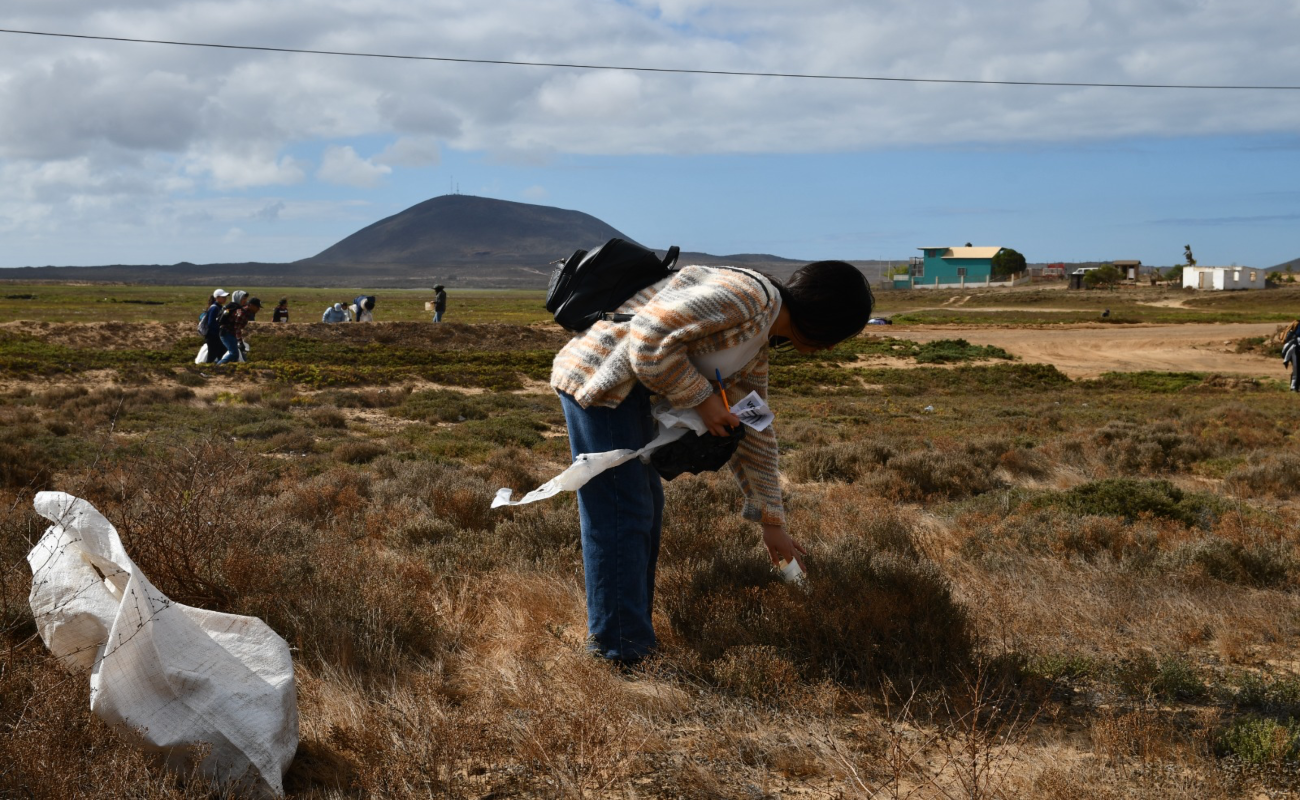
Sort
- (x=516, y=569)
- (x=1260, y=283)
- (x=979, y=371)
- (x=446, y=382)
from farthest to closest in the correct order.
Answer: (x=1260, y=283) → (x=979, y=371) → (x=446, y=382) → (x=516, y=569)

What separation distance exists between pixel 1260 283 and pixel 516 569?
315 feet

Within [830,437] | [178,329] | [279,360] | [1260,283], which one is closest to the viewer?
[830,437]

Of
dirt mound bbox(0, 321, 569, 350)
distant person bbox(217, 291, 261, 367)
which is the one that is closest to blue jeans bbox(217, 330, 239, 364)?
distant person bbox(217, 291, 261, 367)

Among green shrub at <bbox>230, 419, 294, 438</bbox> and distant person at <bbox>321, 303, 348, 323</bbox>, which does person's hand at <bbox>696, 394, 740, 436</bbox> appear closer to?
green shrub at <bbox>230, 419, 294, 438</bbox>

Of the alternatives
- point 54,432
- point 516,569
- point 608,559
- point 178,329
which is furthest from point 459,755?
point 178,329

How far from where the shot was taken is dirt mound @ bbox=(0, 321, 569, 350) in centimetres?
2789

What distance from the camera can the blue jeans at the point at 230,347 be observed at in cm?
2169

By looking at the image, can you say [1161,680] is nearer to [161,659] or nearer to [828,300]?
[828,300]

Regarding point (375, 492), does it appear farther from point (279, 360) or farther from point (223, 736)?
Result: point (279, 360)

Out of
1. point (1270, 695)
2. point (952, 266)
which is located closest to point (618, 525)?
point (1270, 695)

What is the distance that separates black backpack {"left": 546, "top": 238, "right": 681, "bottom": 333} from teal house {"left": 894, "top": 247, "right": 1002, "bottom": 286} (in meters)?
105

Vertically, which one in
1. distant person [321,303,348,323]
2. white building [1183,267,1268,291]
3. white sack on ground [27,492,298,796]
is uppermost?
white building [1183,267,1268,291]

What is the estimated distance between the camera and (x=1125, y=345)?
3553 cm

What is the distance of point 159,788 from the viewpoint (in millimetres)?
2146
